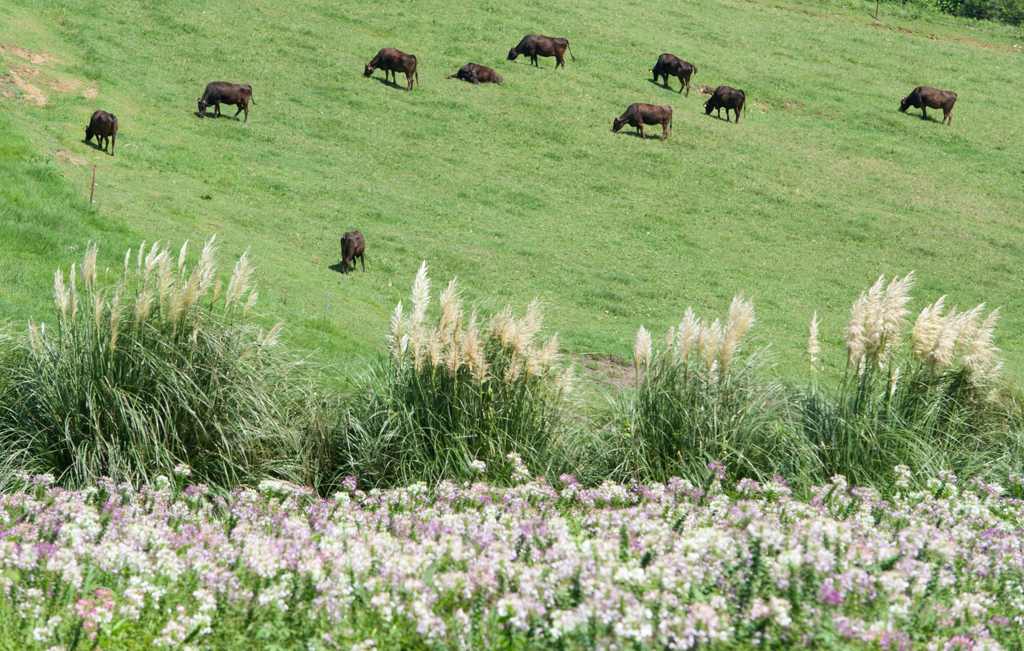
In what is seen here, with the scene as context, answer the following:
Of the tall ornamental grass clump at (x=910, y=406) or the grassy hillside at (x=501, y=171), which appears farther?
the grassy hillside at (x=501, y=171)

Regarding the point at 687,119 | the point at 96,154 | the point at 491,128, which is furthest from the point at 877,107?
the point at 96,154

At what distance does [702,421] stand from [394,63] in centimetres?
2868

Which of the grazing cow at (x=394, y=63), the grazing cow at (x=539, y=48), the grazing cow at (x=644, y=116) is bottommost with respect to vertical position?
the grazing cow at (x=644, y=116)

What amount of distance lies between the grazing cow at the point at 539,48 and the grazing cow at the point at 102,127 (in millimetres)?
18962

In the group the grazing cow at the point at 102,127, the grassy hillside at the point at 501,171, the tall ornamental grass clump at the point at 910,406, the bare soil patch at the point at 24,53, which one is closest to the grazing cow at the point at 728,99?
the grassy hillside at the point at 501,171

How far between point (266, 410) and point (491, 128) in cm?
2519

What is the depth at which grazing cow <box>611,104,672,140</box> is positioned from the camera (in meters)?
32.9

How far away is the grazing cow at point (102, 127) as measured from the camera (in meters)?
22.5

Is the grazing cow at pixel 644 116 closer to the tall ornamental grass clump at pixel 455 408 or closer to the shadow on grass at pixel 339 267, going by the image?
the shadow on grass at pixel 339 267

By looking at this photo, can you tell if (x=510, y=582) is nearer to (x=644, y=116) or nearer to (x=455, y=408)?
(x=455, y=408)

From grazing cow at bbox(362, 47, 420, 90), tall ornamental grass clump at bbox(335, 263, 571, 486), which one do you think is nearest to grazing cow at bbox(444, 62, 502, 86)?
grazing cow at bbox(362, 47, 420, 90)

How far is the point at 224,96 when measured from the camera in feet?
92.8

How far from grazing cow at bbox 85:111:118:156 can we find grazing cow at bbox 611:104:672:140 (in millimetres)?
17135

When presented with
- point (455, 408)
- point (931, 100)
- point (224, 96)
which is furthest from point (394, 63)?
point (455, 408)
